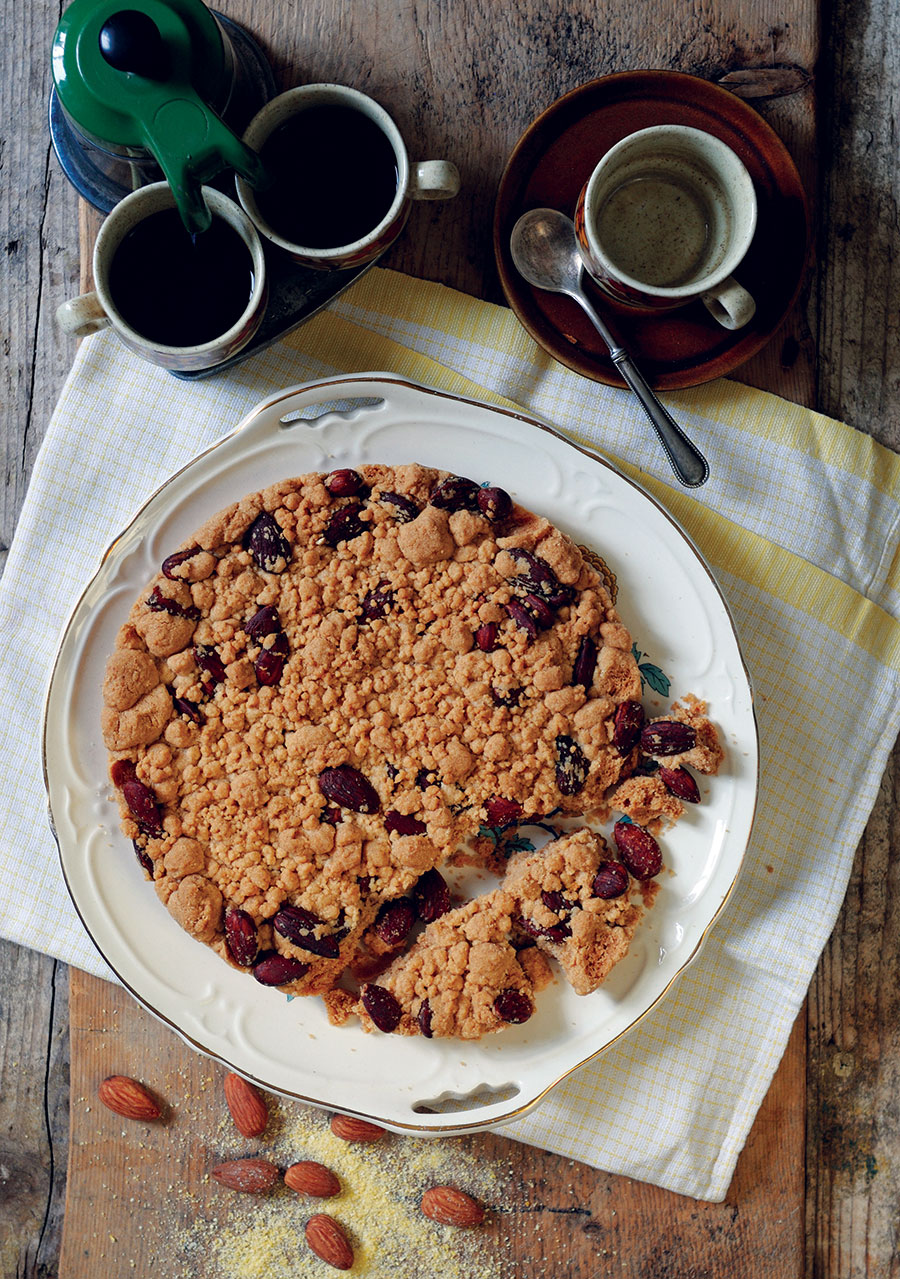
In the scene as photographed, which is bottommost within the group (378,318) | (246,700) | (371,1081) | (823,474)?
(371,1081)

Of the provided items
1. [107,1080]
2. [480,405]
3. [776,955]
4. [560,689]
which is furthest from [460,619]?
[107,1080]

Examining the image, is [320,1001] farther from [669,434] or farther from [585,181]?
[585,181]

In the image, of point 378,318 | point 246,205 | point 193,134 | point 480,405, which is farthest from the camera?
point 378,318

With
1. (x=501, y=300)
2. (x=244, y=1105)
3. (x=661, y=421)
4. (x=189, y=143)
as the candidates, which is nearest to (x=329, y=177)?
(x=189, y=143)

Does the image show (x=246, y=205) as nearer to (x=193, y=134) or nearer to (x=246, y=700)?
(x=193, y=134)

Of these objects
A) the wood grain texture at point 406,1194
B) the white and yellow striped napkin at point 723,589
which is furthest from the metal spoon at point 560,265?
the wood grain texture at point 406,1194

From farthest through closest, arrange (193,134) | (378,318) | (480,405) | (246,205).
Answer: (378,318), (480,405), (246,205), (193,134)

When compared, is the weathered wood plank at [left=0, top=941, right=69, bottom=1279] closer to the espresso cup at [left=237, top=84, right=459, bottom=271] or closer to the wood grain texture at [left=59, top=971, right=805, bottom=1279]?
the wood grain texture at [left=59, top=971, right=805, bottom=1279]
